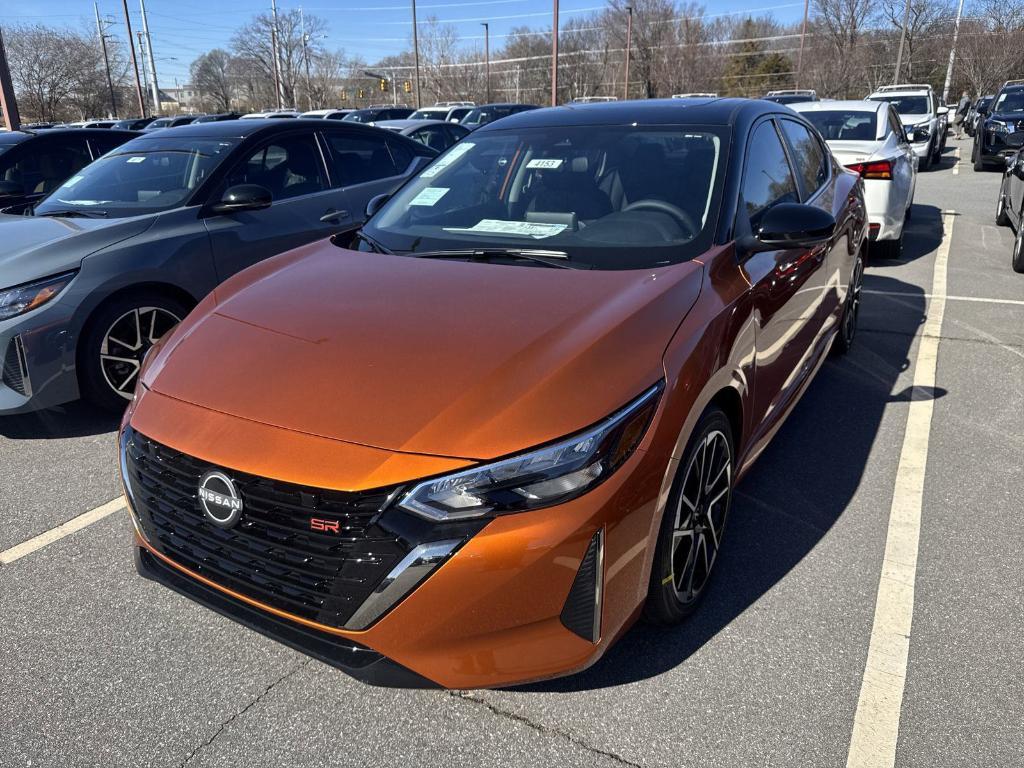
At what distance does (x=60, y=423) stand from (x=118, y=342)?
2.07 ft

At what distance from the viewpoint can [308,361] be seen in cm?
229

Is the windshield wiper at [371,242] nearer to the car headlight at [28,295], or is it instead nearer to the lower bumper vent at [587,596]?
the lower bumper vent at [587,596]

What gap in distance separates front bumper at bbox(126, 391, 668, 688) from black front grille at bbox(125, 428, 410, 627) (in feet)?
0.13

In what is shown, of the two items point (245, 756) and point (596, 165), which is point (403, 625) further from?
point (596, 165)

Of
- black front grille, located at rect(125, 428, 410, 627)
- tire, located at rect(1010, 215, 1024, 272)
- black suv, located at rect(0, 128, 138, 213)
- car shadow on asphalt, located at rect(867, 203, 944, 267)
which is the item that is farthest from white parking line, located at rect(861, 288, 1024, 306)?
black suv, located at rect(0, 128, 138, 213)

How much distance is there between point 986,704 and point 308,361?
2236 mm

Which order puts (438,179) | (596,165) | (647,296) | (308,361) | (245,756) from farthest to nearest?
(438,179) < (596,165) < (647,296) < (308,361) < (245,756)

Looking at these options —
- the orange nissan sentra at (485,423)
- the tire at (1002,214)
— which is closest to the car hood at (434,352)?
the orange nissan sentra at (485,423)

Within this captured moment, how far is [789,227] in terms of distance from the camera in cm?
288

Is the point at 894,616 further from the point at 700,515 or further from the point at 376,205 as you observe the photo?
the point at 376,205

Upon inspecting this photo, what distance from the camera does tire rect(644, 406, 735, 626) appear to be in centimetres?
231

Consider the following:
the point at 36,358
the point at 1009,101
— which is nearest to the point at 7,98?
the point at 36,358

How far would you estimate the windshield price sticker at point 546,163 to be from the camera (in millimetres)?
3427

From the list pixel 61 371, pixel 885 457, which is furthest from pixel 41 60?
pixel 885 457
